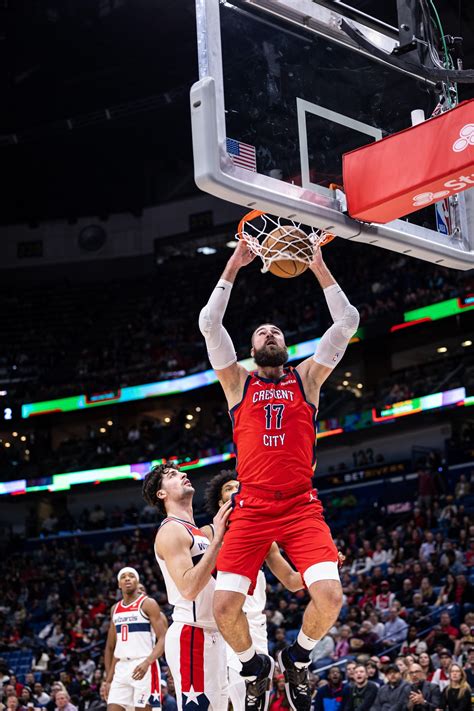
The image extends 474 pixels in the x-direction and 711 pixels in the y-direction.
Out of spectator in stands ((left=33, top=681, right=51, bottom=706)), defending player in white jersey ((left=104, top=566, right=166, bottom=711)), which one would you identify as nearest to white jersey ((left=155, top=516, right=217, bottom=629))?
defending player in white jersey ((left=104, top=566, right=166, bottom=711))

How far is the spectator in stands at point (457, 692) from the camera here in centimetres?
1050

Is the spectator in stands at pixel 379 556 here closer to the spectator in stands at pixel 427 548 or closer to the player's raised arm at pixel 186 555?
the spectator in stands at pixel 427 548

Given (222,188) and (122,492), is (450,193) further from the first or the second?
(122,492)

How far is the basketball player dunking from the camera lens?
16.7 ft

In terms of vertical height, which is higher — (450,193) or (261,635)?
(450,193)

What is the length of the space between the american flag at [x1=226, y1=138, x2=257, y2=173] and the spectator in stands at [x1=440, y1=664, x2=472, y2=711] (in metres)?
7.50

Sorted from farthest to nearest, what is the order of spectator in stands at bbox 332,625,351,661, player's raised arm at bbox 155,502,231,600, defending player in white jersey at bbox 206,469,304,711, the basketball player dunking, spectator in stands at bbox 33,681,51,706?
spectator in stands at bbox 33,681,51,706 → spectator in stands at bbox 332,625,351,661 → defending player in white jersey at bbox 206,469,304,711 → player's raised arm at bbox 155,502,231,600 → the basketball player dunking

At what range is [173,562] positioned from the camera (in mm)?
5777

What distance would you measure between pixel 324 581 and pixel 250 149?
8.05ft

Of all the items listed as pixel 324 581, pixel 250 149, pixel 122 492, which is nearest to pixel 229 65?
pixel 250 149

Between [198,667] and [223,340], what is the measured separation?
6.56 feet

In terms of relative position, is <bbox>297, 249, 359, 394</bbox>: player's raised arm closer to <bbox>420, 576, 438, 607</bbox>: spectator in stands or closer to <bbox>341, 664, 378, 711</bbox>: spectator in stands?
<bbox>341, 664, 378, 711</bbox>: spectator in stands

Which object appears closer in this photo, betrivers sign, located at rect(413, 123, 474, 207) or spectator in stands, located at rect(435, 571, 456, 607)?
betrivers sign, located at rect(413, 123, 474, 207)

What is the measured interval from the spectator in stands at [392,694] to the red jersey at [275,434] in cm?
659
